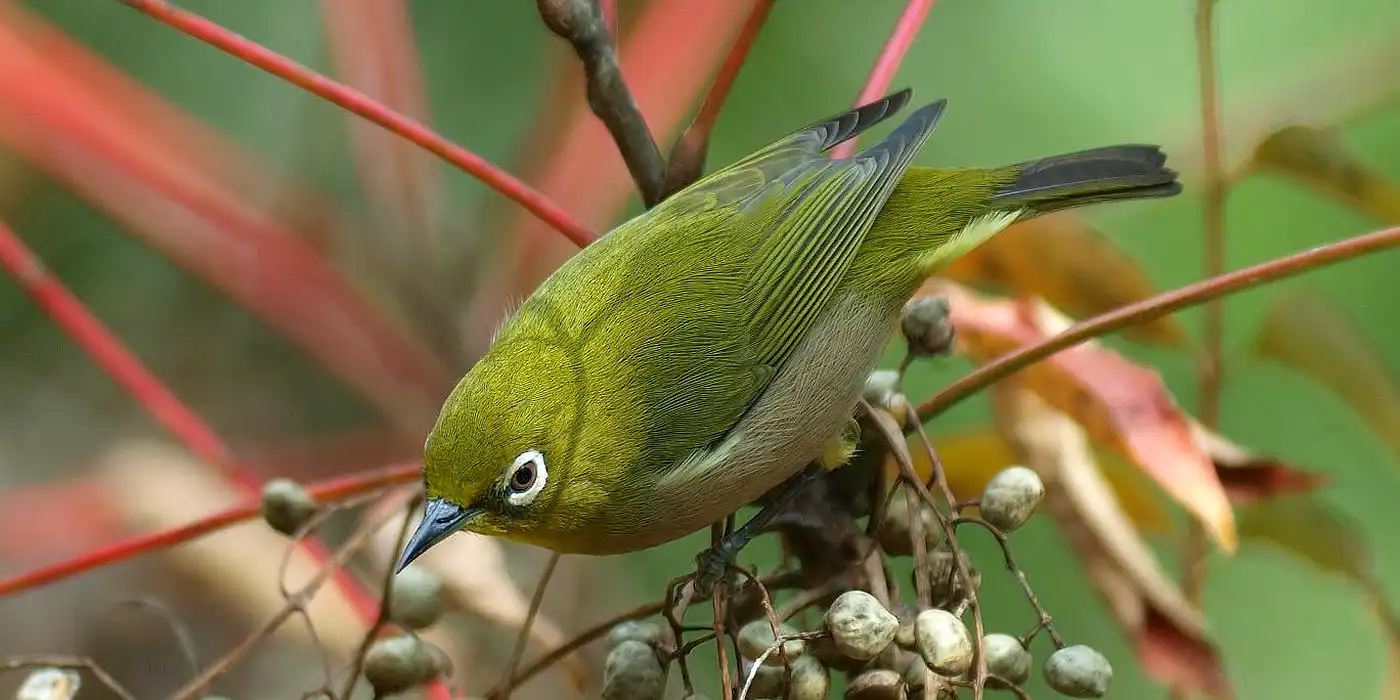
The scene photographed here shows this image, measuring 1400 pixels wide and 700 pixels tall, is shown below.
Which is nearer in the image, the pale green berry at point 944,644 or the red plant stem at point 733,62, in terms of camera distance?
the pale green berry at point 944,644

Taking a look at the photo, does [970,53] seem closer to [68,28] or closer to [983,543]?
[983,543]

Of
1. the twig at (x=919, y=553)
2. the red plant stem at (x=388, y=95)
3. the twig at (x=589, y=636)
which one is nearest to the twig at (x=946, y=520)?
the twig at (x=919, y=553)

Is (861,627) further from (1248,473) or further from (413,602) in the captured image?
(1248,473)

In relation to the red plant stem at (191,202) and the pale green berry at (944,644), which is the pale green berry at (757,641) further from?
the red plant stem at (191,202)

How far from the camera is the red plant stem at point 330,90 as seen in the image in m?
1.28

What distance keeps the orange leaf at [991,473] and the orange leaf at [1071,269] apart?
227 millimetres

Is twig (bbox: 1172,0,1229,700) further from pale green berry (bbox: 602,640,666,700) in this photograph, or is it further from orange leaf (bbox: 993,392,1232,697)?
pale green berry (bbox: 602,640,666,700)

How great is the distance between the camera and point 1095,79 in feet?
11.0

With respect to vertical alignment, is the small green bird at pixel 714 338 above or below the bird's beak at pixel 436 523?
above

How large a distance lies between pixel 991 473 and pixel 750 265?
478mm

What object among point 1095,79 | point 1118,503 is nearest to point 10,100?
point 1118,503

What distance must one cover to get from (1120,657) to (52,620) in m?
2.40

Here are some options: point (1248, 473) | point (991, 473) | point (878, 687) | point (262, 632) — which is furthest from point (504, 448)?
point (1248, 473)

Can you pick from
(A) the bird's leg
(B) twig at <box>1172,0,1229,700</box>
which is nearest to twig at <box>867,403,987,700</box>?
(A) the bird's leg
